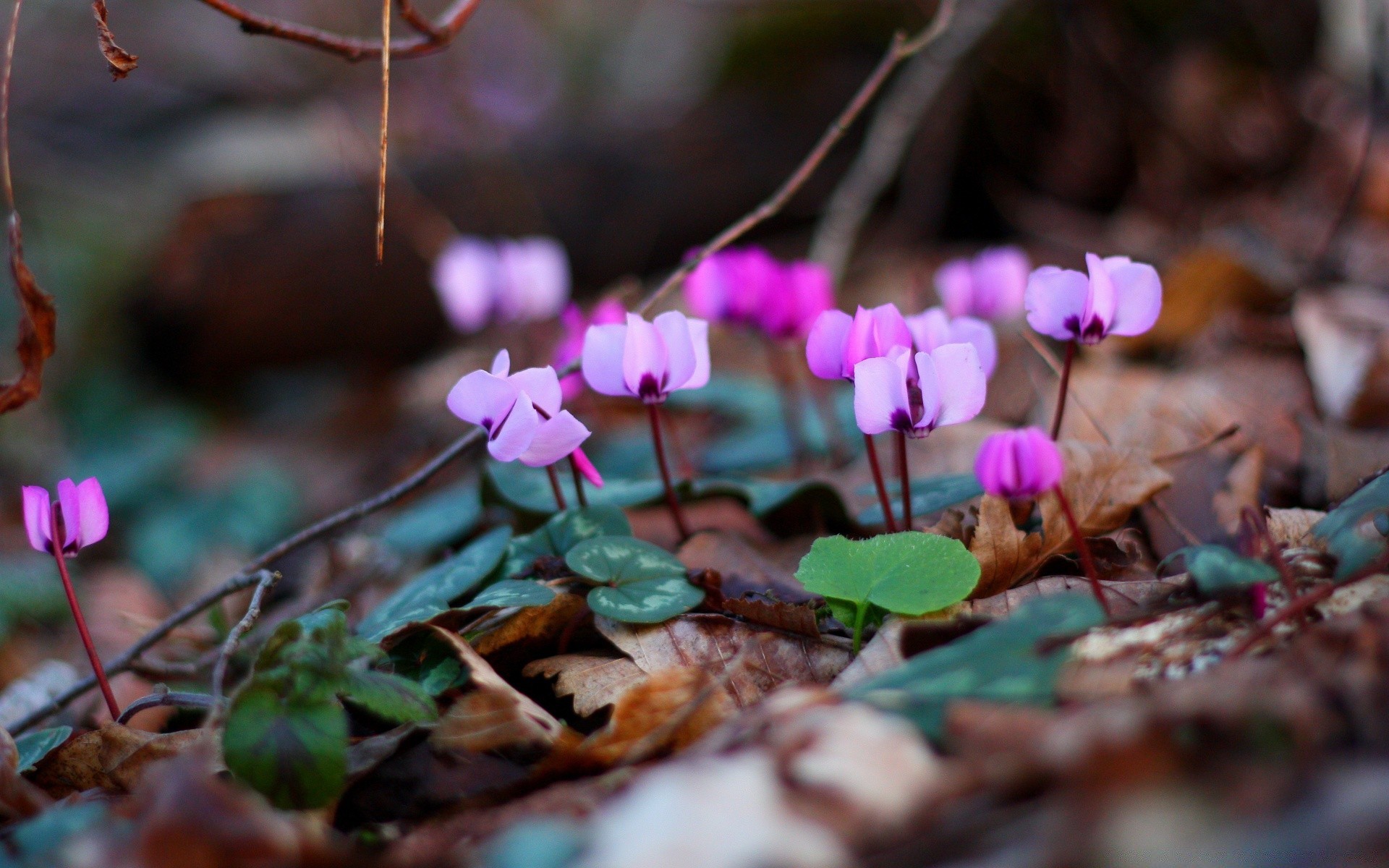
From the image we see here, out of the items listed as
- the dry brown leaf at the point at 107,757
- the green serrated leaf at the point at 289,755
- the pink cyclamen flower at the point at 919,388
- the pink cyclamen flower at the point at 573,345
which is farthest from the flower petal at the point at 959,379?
the dry brown leaf at the point at 107,757

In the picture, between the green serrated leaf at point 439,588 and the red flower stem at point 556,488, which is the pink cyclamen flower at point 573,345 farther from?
the green serrated leaf at point 439,588

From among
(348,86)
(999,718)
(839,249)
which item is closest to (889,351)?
(999,718)

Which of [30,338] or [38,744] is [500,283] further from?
[38,744]

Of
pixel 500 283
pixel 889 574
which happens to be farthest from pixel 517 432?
pixel 500 283

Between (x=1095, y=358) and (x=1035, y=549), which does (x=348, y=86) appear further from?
(x=1035, y=549)

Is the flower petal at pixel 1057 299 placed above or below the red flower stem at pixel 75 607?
above

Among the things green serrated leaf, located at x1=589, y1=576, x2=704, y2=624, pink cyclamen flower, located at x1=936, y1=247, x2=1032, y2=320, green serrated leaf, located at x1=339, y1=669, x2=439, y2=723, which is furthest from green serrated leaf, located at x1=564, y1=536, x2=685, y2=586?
pink cyclamen flower, located at x1=936, y1=247, x2=1032, y2=320

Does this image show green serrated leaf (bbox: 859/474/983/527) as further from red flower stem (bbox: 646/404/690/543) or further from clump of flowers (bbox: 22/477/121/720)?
clump of flowers (bbox: 22/477/121/720)
